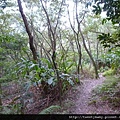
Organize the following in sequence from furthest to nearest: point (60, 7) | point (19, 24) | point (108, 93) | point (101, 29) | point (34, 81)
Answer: point (101, 29) < point (19, 24) < point (60, 7) < point (34, 81) < point (108, 93)

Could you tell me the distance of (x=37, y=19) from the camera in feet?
24.2

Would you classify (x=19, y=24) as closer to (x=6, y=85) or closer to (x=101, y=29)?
(x=6, y=85)

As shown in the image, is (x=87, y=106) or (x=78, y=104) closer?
(x=87, y=106)

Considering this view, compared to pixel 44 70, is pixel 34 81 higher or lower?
lower

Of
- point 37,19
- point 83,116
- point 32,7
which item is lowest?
point 83,116

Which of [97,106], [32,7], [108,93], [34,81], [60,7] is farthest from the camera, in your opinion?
[32,7]

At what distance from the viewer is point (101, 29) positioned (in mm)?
8266

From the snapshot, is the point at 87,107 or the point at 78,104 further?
the point at 78,104

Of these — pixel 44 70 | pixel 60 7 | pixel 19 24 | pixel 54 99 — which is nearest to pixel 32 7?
pixel 19 24

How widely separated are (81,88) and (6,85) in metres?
3.20

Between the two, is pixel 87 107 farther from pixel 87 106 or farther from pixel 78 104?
pixel 78 104

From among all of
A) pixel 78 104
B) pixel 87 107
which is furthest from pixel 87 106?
pixel 78 104

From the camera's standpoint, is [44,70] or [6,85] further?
[6,85]

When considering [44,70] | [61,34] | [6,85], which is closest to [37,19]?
[61,34]
